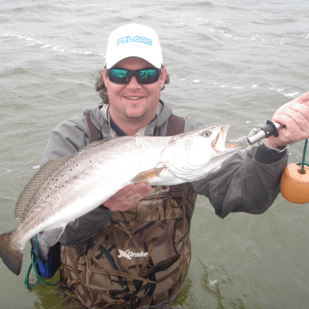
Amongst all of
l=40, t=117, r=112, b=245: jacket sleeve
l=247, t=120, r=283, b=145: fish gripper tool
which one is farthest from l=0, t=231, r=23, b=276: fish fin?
l=247, t=120, r=283, b=145: fish gripper tool

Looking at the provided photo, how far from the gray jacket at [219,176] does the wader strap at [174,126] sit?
4cm

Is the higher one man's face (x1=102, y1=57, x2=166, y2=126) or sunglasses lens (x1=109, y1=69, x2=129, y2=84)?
sunglasses lens (x1=109, y1=69, x2=129, y2=84)

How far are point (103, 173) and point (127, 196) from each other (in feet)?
0.88

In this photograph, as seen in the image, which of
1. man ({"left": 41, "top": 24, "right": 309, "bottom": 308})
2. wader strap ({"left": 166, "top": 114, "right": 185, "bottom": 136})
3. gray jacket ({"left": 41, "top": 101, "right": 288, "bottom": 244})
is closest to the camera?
gray jacket ({"left": 41, "top": 101, "right": 288, "bottom": 244})

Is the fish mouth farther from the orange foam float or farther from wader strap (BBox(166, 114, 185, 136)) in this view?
wader strap (BBox(166, 114, 185, 136))

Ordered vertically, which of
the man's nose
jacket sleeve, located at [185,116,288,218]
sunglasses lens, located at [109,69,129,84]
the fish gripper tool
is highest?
sunglasses lens, located at [109,69,129,84]

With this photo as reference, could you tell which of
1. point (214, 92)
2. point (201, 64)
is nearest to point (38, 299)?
point (214, 92)

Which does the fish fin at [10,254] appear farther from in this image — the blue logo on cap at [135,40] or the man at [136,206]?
the blue logo on cap at [135,40]

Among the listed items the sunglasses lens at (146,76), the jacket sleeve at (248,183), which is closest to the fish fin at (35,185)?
the sunglasses lens at (146,76)

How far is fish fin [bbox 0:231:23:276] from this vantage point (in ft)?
7.39

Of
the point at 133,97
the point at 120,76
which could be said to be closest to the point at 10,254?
the point at 133,97

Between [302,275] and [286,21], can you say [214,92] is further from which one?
[286,21]

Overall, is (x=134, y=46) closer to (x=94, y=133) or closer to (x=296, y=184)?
(x=94, y=133)

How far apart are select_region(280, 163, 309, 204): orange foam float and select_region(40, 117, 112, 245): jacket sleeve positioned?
54.6 inches
